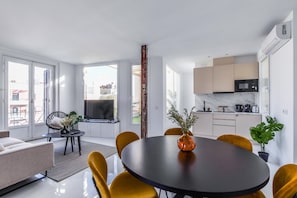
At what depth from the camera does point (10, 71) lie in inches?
187

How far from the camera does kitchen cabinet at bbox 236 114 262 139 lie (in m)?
4.75

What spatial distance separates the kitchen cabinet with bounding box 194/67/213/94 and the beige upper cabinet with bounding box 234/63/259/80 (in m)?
0.74

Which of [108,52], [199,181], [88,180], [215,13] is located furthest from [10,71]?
[199,181]

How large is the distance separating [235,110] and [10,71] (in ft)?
21.9

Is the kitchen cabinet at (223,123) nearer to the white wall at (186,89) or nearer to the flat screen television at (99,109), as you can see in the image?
the white wall at (186,89)

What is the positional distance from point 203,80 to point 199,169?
4.70 m

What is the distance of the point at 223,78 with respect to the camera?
17.5ft

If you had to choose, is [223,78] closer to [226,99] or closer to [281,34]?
[226,99]

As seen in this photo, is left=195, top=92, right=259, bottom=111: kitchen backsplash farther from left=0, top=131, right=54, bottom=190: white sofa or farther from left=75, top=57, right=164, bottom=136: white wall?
left=0, top=131, right=54, bottom=190: white sofa

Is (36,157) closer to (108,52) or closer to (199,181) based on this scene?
(199,181)

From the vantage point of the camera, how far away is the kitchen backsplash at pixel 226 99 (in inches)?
212

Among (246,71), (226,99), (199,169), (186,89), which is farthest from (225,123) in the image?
(199,169)

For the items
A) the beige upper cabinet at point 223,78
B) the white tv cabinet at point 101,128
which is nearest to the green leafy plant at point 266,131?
the beige upper cabinet at point 223,78

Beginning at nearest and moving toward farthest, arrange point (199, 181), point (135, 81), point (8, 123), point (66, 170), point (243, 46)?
point (199, 181) → point (66, 170) → point (243, 46) → point (8, 123) → point (135, 81)
